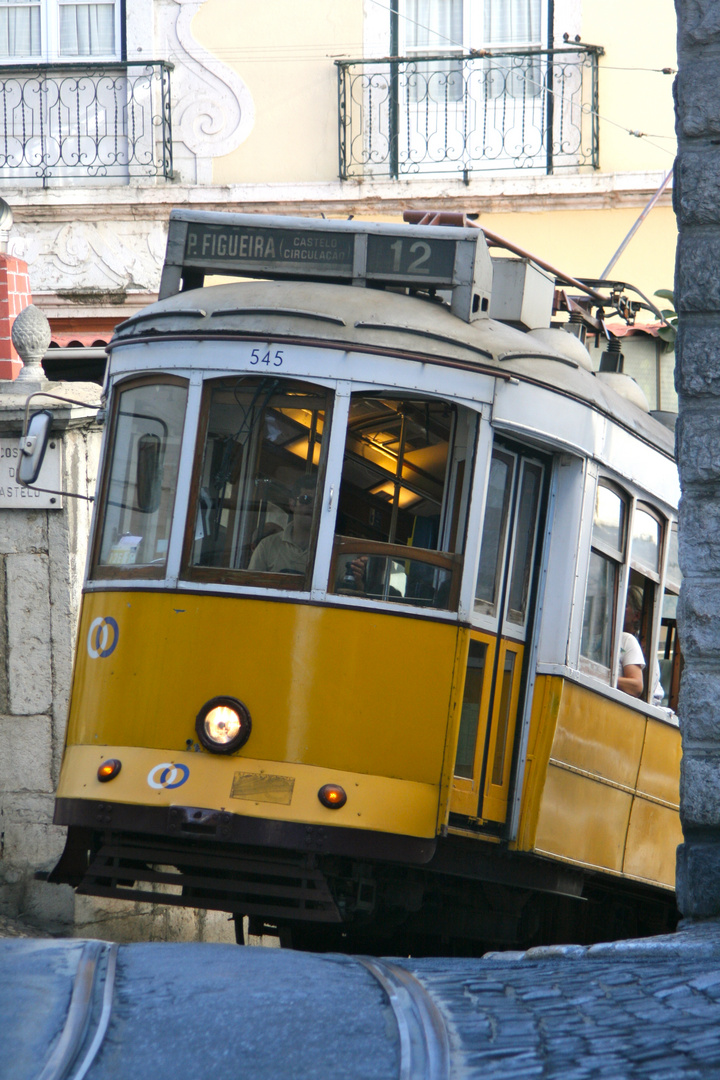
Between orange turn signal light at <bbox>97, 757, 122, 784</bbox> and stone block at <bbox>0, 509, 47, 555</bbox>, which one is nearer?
orange turn signal light at <bbox>97, 757, 122, 784</bbox>

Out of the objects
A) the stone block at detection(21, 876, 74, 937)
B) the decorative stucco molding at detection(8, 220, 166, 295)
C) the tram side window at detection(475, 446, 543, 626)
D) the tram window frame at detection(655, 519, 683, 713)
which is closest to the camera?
the tram side window at detection(475, 446, 543, 626)

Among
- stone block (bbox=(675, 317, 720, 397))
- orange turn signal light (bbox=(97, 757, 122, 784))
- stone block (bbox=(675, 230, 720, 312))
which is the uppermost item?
stone block (bbox=(675, 230, 720, 312))

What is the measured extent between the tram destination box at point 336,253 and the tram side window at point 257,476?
2.92 ft

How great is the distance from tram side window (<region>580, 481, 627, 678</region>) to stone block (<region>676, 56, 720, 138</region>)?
92.5 inches

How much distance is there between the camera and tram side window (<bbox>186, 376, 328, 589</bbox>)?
634 cm

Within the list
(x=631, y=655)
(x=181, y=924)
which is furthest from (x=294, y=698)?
(x=181, y=924)

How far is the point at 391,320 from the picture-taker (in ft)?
21.5

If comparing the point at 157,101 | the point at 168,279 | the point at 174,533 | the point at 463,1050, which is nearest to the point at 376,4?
the point at 157,101

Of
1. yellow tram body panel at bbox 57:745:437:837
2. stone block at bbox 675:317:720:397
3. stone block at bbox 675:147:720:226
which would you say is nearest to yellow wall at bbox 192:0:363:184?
yellow tram body panel at bbox 57:745:437:837

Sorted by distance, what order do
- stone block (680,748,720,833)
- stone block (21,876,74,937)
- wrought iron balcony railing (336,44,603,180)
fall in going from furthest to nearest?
wrought iron balcony railing (336,44,603,180) < stone block (21,876,74,937) < stone block (680,748,720,833)

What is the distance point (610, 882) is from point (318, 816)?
8.18 ft

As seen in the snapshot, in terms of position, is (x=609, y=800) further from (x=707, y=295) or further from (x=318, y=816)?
(x=707, y=295)

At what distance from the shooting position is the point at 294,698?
6.12 metres

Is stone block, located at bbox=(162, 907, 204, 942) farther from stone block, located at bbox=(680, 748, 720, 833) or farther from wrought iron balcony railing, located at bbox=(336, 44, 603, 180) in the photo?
wrought iron balcony railing, located at bbox=(336, 44, 603, 180)
